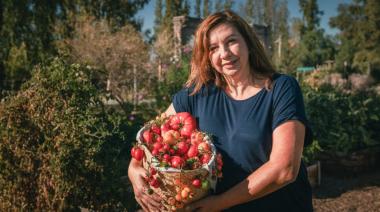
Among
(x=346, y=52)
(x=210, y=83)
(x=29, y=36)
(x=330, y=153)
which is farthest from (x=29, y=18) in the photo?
(x=346, y=52)

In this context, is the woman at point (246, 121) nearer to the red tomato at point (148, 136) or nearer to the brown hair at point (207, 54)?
the brown hair at point (207, 54)

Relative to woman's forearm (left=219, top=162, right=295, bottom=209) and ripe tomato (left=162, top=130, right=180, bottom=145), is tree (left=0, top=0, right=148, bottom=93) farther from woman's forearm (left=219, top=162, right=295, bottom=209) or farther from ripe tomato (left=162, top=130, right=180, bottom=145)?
woman's forearm (left=219, top=162, right=295, bottom=209)

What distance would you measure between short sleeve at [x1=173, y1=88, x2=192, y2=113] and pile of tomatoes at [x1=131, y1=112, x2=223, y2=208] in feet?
0.30

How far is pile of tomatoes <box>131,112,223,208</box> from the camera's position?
159 centimetres

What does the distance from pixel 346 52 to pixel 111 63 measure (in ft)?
59.6

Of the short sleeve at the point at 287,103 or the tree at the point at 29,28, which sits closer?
the short sleeve at the point at 287,103

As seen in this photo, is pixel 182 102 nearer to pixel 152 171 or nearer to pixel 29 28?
pixel 152 171

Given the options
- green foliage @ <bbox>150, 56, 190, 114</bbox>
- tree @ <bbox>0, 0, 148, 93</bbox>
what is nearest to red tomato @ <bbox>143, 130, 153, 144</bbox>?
green foliage @ <bbox>150, 56, 190, 114</bbox>

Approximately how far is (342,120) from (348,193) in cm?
134

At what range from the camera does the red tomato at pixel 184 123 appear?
5.82 ft

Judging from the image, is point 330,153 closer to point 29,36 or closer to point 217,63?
point 217,63

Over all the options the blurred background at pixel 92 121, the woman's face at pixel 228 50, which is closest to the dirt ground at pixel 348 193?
the blurred background at pixel 92 121

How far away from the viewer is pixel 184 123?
5.96 feet

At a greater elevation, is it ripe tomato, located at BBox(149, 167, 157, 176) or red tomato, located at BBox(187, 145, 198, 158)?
red tomato, located at BBox(187, 145, 198, 158)
